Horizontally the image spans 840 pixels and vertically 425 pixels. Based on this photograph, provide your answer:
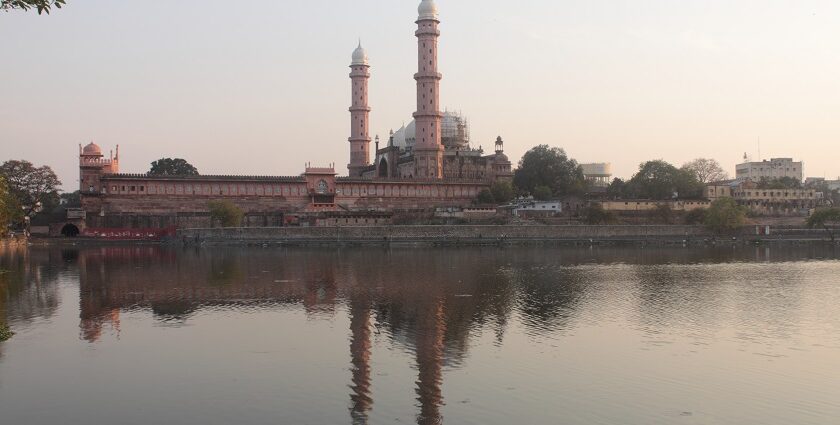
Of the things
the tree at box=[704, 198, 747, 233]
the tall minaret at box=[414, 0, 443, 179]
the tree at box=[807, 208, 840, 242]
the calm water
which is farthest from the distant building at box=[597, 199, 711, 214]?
the calm water

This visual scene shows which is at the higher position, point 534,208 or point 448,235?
point 534,208

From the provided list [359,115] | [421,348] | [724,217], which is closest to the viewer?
[421,348]

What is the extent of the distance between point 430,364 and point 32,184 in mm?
56163

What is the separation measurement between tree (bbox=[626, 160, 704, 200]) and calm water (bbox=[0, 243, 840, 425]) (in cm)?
3494

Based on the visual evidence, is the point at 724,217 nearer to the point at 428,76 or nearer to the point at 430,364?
the point at 428,76

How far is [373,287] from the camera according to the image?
28234 mm

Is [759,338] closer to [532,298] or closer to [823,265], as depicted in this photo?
[532,298]

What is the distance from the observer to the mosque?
62.6 meters

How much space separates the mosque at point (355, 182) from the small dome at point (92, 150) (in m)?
0.07

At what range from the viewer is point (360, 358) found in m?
16.2

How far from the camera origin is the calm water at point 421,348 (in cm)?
1252

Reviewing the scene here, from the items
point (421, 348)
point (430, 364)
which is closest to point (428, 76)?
point (421, 348)

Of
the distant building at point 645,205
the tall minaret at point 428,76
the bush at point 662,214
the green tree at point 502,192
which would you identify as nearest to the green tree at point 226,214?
the tall minaret at point 428,76

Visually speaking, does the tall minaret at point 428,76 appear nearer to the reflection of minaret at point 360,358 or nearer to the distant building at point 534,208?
the distant building at point 534,208
